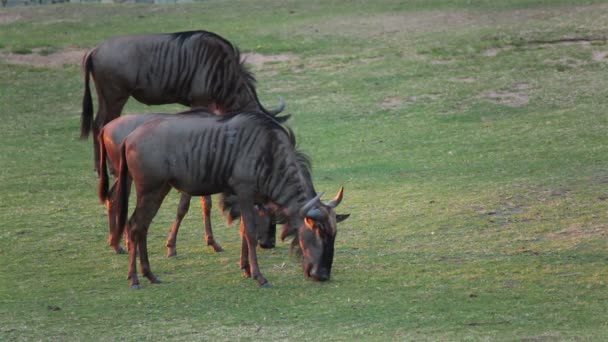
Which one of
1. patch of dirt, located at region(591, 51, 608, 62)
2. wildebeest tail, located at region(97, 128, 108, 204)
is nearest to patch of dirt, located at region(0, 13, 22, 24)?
patch of dirt, located at region(591, 51, 608, 62)

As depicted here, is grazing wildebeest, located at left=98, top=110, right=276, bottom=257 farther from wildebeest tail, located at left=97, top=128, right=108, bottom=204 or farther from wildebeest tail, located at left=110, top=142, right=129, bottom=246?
wildebeest tail, located at left=110, top=142, right=129, bottom=246

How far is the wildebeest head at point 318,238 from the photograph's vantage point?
376 inches

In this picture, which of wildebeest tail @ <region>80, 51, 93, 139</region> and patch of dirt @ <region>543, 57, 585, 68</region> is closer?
wildebeest tail @ <region>80, 51, 93, 139</region>

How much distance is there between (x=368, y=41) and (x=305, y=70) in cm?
232

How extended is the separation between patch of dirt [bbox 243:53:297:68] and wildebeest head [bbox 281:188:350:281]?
12465 mm

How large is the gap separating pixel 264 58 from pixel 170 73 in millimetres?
9473

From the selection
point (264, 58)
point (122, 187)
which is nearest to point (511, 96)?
point (264, 58)

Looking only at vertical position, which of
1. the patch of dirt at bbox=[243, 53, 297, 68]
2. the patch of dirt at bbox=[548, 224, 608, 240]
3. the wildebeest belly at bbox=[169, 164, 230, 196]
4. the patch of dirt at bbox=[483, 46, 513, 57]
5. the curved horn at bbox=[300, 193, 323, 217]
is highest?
the wildebeest belly at bbox=[169, 164, 230, 196]

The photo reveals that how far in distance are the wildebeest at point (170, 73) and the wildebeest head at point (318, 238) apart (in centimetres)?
305

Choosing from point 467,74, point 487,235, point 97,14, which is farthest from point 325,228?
point 97,14

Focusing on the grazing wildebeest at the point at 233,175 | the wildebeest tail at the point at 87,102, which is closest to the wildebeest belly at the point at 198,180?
the grazing wildebeest at the point at 233,175

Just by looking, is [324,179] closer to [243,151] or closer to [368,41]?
[243,151]

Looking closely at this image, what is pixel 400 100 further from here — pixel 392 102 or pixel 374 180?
pixel 374 180

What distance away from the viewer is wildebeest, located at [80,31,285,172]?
12617mm
